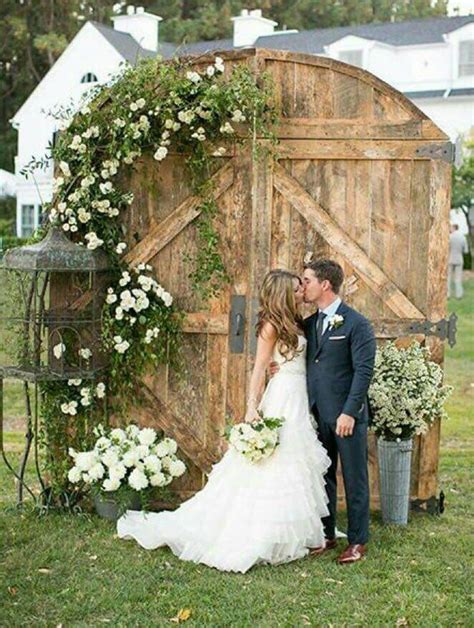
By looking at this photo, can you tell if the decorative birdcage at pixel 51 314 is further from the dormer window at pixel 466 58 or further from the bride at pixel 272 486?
the dormer window at pixel 466 58

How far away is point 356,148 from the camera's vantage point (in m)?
7.08

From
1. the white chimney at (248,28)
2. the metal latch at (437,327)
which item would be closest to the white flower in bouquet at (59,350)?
the metal latch at (437,327)

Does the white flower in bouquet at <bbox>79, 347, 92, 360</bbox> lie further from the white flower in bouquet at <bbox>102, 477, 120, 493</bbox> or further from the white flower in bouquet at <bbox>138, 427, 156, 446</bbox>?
the white flower in bouquet at <bbox>102, 477, 120, 493</bbox>

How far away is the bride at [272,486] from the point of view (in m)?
6.16

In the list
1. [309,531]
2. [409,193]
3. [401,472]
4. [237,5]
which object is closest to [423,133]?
[409,193]

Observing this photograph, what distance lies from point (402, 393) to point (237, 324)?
1.20m

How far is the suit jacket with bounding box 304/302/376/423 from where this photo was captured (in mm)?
6109

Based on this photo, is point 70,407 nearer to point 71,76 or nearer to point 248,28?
point 71,76

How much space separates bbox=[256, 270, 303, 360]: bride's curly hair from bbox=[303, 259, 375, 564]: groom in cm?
15

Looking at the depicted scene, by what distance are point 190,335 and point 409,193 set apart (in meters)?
1.78

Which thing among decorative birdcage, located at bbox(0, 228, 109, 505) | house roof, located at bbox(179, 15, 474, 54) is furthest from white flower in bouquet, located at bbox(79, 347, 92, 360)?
house roof, located at bbox(179, 15, 474, 54)

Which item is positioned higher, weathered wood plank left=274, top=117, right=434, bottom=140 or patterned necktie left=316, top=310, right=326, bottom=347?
weathered wood plank left=274, top=117, right=434, bottom=140

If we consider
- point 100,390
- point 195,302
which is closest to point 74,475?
point 100,390

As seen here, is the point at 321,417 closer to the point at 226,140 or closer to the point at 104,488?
the point at 104,488
